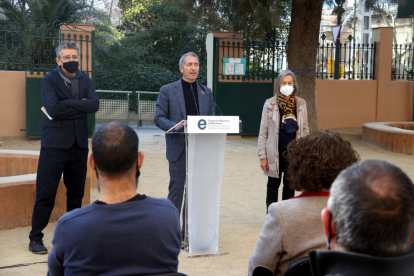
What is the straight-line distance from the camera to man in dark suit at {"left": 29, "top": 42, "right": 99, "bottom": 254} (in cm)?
425

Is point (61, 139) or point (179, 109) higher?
point (179, 109)

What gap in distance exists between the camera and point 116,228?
1.78 meters

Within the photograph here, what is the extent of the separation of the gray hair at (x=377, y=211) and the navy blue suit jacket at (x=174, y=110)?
3.26m

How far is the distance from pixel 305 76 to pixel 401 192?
1067 centimetres

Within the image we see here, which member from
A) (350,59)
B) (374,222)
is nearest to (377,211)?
(374,222)

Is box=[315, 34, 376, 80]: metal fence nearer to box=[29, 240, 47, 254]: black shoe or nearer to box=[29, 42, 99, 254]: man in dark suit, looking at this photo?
box=[29, 42, 99, 254]: man in dark suit

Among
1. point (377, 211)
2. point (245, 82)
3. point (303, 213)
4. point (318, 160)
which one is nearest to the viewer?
point (377, 211)

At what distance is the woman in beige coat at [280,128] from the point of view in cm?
474

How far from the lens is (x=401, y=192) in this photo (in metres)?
1.22

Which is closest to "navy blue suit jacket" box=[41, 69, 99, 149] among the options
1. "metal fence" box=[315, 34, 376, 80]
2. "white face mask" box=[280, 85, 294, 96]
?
"white face mask" box=[280, 85, 294, 96]

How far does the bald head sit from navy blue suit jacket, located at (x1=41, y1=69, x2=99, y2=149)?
2413 mm

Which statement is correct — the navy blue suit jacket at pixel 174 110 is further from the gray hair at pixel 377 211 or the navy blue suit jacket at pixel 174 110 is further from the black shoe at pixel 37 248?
the gray hair at pixel 377 211

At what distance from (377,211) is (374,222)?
0.09 feet

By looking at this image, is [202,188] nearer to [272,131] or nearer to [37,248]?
[272,131]
